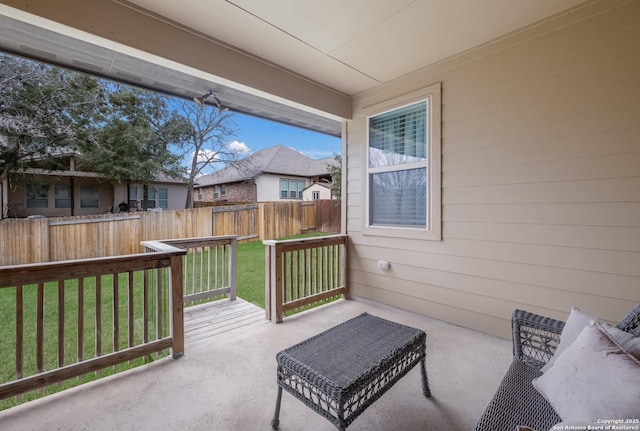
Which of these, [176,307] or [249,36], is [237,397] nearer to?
[176,307]

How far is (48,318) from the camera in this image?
359 centimetres

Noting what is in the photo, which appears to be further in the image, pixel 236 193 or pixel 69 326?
pixel 236 193

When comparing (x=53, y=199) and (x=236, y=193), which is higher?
(x=236, y=193)

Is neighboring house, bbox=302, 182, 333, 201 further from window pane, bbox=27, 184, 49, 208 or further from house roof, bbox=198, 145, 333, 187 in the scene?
window pane, bbox=27, 184, 49, 208

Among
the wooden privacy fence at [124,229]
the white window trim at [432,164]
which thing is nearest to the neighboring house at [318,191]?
the wooden privacy fence at [124,229]

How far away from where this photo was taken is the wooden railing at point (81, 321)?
1.85m

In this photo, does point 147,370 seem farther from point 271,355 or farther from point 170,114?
point 170,114

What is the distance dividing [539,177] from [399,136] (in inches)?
60.8

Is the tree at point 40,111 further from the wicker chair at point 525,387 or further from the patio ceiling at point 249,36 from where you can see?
the wicker chair at point 525,387

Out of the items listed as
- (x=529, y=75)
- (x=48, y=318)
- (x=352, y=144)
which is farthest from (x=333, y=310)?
(x=48, y=318)

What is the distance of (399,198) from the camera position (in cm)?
353

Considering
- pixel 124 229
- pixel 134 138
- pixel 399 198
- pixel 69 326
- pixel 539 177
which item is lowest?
pixel 69 326

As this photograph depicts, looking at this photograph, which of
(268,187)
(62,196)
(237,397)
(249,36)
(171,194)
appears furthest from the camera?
(268,187)

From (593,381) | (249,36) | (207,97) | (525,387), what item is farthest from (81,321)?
(593,381)
